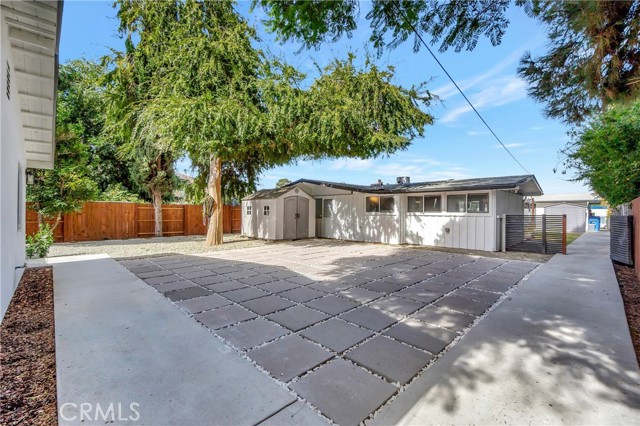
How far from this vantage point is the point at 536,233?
9.24 metres

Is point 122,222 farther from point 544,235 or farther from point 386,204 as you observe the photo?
point 544,235


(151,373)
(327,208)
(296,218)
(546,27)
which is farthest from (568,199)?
(151,373)

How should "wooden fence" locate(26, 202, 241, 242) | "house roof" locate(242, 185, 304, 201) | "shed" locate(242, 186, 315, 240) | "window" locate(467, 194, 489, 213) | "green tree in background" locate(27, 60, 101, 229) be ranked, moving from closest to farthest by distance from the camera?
"green tree in background" locate(27, 60, 101, 229)
"window" locate(467, 194, 489, 213)
"wooden fence" locate(26, 202, 241, 242)
"shed" locate(242, 186, 315, 240)
"house roof" locate(242, 185, 304, 201)

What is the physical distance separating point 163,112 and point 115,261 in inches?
170

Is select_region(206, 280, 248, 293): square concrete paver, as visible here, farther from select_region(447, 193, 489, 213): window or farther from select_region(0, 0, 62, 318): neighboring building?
select_region(447, 193, 489, 213): window

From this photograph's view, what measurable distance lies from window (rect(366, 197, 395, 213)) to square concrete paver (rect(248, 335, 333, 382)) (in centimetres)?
934

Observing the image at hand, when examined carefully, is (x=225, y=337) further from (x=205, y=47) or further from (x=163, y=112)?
(x=205, y=47)

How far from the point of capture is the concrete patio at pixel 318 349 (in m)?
1.95

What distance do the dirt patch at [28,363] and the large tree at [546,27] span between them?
321cm

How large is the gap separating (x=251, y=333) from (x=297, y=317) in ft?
2.16

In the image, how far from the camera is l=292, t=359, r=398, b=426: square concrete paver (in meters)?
1.90

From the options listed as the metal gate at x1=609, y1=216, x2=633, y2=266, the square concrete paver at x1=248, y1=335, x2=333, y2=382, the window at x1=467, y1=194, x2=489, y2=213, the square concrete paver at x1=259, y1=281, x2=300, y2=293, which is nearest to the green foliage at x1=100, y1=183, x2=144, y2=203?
the square concrete paver at x1=259, y1=281, x2=300, y2=293

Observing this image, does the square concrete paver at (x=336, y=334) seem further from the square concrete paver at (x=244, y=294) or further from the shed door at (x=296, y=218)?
the shed door at (x=296, y=218)

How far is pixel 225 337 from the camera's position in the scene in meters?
3.01
